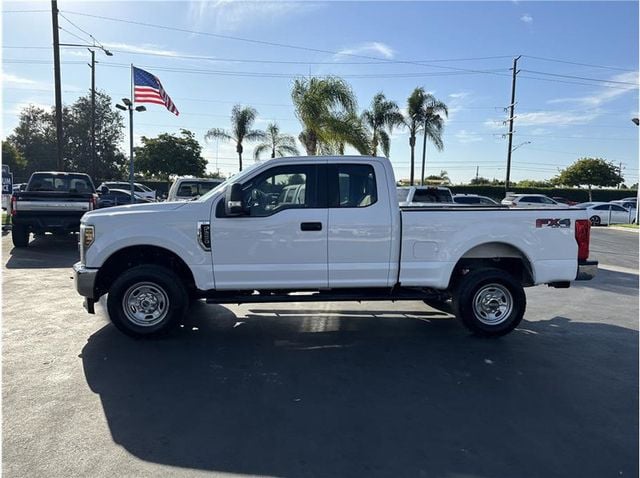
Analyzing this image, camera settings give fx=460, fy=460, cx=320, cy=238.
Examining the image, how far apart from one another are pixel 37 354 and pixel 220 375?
81.9 inches

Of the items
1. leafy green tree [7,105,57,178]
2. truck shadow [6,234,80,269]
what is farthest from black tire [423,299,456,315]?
leafy green tree [7,105,57,178]

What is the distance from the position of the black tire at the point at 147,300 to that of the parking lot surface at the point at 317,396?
20 centimetres

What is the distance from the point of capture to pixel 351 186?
213 inches

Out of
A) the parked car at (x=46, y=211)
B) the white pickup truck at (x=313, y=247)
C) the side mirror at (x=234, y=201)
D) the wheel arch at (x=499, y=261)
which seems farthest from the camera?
the parked car at (x=46, y=211)

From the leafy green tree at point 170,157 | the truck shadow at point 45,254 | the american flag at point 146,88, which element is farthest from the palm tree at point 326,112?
the leafy green tree at point 170,157

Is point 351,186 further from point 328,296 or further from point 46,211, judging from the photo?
point 46,211

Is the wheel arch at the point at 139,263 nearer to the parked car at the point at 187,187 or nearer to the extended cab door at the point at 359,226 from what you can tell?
the extended cab door at the point at 359,226

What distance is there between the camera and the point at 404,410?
12.2 ft

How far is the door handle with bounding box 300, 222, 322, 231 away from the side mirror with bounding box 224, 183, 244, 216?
2.29 ft

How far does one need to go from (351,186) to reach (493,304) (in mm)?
2264

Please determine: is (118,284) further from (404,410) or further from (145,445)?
(404,410)

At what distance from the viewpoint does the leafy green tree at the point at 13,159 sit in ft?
154

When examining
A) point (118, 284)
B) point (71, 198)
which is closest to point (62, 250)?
point (71, 198)

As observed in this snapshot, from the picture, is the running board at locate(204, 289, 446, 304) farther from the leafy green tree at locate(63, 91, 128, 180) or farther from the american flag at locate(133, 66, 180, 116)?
the leafy green tree at locate(63, 91, 128, 180)
